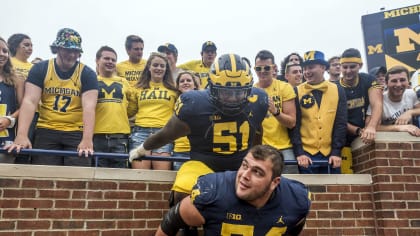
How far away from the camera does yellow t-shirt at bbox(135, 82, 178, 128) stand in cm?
490

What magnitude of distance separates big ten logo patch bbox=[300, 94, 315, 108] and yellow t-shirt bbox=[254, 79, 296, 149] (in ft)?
0.42

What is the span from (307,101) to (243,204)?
8.01 feet

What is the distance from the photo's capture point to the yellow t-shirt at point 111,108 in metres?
4.73

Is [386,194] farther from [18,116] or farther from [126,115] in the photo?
[18,116]

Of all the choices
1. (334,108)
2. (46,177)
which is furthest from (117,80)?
(334,108)

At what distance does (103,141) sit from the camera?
15.5 ft

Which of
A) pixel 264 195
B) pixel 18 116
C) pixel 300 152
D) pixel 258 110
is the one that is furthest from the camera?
pixel 300 152

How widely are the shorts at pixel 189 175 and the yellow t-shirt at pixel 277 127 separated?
1697 mm

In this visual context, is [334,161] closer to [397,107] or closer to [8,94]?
[397,107]

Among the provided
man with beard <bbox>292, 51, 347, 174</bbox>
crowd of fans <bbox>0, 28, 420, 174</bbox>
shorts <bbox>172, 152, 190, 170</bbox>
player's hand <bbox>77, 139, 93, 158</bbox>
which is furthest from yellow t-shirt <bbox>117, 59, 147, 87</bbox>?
man with beard <bbox>292, 51, 347, 174</bbox>

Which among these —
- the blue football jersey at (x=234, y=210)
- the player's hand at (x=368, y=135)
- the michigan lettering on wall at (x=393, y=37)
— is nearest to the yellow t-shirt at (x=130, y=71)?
the player's hand at (x=368, y=135)

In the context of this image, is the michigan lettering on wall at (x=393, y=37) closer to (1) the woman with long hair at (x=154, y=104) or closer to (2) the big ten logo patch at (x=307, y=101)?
(2) the big ten logo patch at (x=307, y=101)

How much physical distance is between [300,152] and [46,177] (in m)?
2.83

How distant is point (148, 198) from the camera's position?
4289 mm
